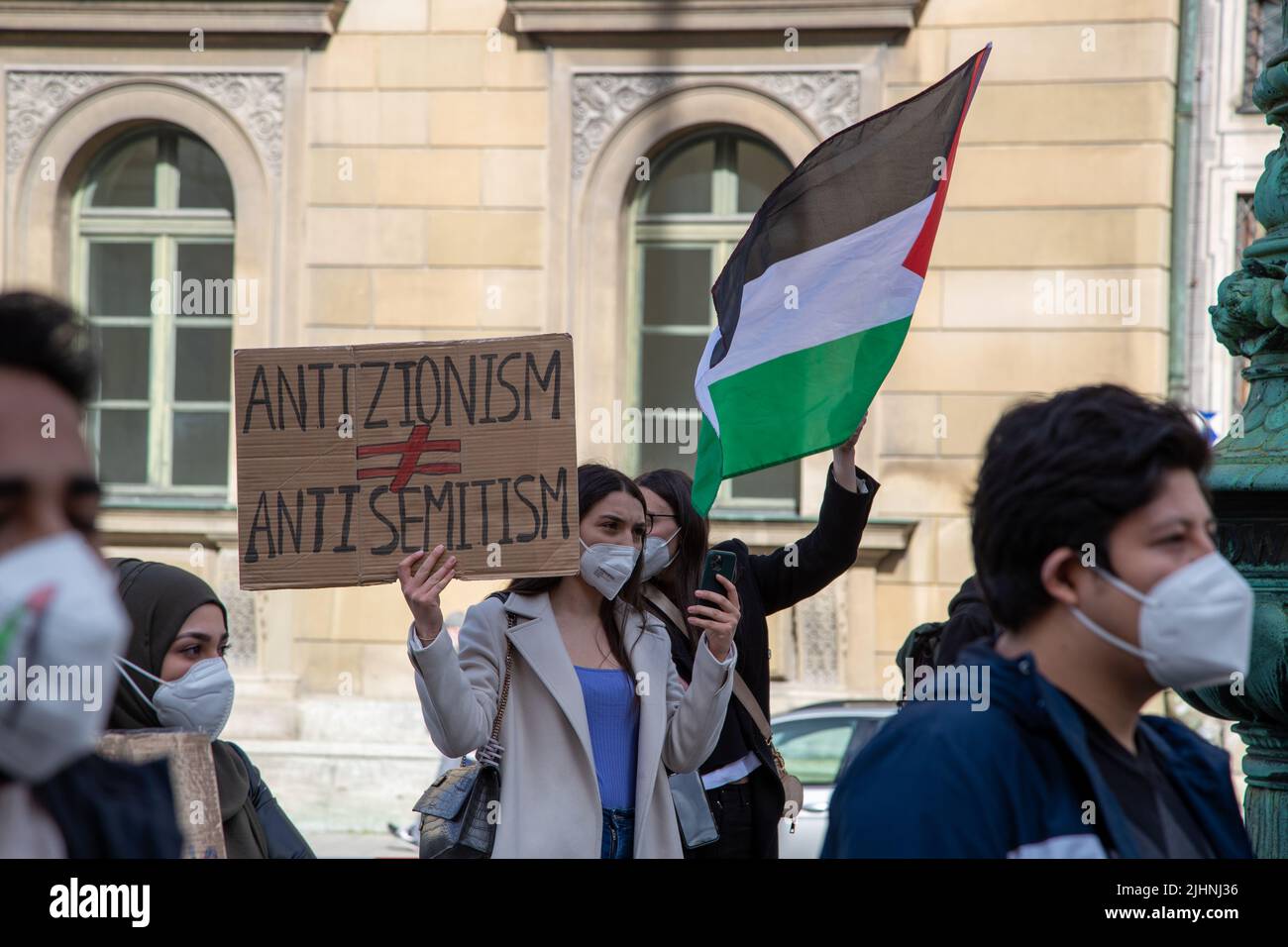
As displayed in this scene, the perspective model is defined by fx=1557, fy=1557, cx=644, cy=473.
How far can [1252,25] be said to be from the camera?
10.8 m

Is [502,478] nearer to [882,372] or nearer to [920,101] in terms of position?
[882,372]

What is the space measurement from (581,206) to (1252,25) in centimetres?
482

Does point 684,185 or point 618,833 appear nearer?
point 618,833

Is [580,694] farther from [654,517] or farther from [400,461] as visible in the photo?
[654,517]

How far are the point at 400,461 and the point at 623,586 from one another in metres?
0.63

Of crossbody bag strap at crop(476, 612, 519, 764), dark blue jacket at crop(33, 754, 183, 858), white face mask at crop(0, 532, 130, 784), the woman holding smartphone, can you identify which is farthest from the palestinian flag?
white face mask at crop(0, 532, 130, 784)

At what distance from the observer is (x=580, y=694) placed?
3.52m

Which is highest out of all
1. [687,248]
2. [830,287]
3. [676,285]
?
[687,248]

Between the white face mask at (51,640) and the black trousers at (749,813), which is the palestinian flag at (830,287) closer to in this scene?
the black trousers at (749,813)

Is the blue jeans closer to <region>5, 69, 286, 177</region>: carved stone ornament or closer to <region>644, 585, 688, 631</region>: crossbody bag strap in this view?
<region>644, 585, 688, 631</region>: crossbody bag strap

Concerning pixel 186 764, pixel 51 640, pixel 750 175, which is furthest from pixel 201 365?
pixel 51 640

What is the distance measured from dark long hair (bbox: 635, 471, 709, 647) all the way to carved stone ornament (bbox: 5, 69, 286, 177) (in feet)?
22.9

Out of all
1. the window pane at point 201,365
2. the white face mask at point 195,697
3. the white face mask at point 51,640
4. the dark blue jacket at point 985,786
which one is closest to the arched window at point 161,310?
the window pane at point 201,365
